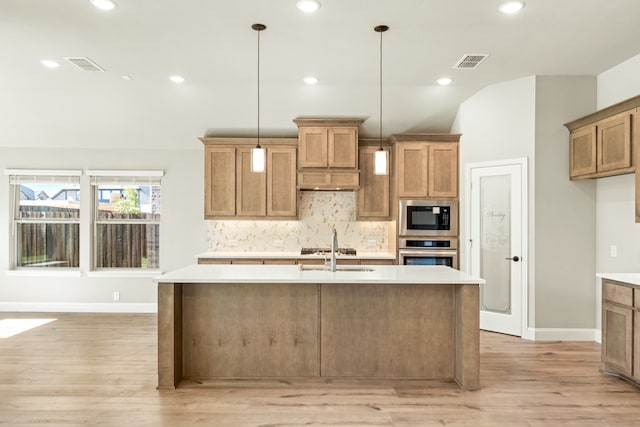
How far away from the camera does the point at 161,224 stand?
6281mm

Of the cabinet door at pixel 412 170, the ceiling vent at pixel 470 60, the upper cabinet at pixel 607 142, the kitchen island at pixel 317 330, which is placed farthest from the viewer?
the cabinet door at pixel 412 170

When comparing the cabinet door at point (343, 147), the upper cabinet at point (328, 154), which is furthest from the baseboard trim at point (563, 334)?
the cabinet door at point (343, 147)

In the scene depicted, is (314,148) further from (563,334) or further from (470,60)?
(563,334)

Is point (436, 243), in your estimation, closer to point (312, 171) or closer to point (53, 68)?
point (312, 171)

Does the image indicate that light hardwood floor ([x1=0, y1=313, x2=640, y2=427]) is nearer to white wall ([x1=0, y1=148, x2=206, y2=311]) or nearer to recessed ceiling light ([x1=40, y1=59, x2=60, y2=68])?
white wall ([x1=0, y1=148, x2=206, y2=311])

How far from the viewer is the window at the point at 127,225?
251 inches

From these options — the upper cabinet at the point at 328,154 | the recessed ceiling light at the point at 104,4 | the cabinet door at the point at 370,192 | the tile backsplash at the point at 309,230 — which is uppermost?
the recessed ceiling light at the point at 104,4

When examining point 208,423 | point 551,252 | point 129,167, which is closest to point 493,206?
point 551,252

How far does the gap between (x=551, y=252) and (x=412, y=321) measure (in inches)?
86.9

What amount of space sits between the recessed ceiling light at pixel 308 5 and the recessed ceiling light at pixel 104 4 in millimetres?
1318

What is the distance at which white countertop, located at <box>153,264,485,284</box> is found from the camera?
325cm

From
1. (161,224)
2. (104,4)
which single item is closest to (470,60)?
(104,4)

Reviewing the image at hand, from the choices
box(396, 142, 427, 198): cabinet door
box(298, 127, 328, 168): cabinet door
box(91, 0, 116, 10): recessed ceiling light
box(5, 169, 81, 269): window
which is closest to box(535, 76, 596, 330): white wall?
box(396, 142, 427, 198): cabinet door

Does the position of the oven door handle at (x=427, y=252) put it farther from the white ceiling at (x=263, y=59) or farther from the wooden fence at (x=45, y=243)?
the wooden fence at (x=45, y=243)
